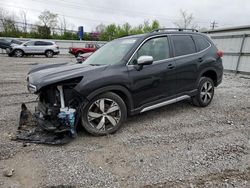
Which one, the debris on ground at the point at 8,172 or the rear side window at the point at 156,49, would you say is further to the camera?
the rear side window at the point at 156,49

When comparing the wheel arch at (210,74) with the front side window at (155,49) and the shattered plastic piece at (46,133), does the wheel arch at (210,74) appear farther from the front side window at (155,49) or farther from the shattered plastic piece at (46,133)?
the shattered plastic piece at (46,133)

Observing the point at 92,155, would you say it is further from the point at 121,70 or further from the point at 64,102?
the point at 121,70

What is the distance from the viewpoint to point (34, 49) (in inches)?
769

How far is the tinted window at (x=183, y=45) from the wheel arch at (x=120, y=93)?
1.51 m

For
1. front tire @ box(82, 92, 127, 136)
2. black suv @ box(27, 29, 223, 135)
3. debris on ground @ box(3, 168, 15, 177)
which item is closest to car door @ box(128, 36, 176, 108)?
black suv @ box(27, 29, 223, 135)

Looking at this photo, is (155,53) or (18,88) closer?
(155,53)

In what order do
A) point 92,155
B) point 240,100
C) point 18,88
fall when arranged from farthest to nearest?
point 18,88 → point 240,100 → point 92,155

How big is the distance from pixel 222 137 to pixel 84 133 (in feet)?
7.95

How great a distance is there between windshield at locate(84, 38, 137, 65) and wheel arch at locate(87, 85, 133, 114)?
515mm

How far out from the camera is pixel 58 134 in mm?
3299

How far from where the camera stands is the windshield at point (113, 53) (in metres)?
3.78

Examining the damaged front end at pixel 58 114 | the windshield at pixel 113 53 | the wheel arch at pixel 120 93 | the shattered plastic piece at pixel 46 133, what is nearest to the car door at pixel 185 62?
the windshield at pixel 113 53

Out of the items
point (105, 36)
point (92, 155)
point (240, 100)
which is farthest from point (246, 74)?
point (105, 36)

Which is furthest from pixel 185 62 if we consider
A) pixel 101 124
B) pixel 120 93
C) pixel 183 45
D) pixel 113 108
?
pixel 101 124
